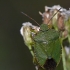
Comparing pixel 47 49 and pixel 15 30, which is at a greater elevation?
pixel 15 30

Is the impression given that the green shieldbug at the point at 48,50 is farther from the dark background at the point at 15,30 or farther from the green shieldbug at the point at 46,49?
the dark background at the point at 15,30

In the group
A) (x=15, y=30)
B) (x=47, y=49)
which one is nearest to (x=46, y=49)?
(x=47, y=49)

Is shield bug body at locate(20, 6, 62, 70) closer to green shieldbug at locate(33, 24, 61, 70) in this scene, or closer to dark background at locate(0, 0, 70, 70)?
green shieldbug at locate(33, 24, 61, 70)

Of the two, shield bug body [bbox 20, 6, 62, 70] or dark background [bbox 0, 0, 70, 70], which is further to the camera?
dark background [bbox 0, 0, 70, 70]

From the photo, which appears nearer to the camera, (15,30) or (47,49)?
(47,49)

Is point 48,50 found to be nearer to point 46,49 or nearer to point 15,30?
point 46,49

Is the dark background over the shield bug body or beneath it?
over

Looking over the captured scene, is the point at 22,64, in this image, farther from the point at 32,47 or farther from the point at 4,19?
the point at 32,47

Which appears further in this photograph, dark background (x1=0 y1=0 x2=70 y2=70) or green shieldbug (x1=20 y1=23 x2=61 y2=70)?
dark background (x1=0 y1=0 x2=70 y2=70)

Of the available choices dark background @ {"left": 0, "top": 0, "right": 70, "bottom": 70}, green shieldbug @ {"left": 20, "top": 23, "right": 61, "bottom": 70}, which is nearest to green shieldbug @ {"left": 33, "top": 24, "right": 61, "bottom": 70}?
green shieldbug @ {"left": 20, "top": 23, "right": 61, "bottom": 70}
